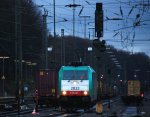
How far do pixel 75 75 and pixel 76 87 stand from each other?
1.00 meters

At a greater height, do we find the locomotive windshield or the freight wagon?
the locomotive windshield

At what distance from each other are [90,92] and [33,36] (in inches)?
2884

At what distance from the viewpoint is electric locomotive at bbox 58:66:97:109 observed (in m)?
42.2

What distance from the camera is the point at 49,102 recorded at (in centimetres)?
5522

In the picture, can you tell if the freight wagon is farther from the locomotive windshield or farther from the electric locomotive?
the locomotive windshield

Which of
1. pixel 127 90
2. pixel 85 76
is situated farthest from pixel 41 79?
pixel 127 90

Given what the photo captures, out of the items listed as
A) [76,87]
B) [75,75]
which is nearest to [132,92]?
[75,75]

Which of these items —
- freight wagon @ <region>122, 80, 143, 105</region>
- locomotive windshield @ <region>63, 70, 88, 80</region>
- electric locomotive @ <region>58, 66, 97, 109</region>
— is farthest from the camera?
freight wagon @ <region>122, 80, 143, 105</region>

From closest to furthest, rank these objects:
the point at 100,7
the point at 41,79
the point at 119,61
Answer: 1. the point at 100,7
2. the point at 41,79
3. the point at 119,61

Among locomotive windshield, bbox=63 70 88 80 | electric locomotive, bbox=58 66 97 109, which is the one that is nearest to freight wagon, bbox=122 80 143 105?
electric locomotive, bbox=58 66 97 109

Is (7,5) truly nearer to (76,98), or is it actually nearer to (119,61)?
(119,61)

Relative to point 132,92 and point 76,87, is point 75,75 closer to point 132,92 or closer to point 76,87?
point 76,87

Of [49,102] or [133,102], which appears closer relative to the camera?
[49,102]

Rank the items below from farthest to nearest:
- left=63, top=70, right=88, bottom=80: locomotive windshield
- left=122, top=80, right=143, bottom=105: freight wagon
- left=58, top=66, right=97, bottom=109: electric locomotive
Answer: left=122, top=80, right=143, bottom=105: freight wagon → left=63, top=70, right=88, bottom=80: locomotive windshield → left=58, top=66, right=97, bottom=109: electric locomotive
